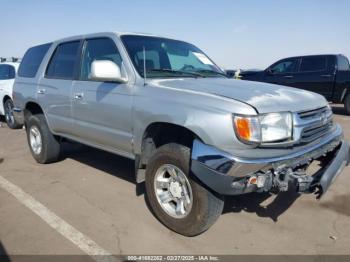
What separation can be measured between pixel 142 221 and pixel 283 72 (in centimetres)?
933

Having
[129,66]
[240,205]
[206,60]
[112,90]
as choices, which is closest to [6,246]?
[112,90]

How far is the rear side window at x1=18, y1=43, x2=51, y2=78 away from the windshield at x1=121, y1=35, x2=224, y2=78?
6.77 feet

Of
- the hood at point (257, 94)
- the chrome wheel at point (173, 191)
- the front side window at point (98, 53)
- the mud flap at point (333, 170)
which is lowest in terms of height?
the chrome wheel at point (173, 191)

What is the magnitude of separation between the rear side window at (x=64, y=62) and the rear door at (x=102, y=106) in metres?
0.22

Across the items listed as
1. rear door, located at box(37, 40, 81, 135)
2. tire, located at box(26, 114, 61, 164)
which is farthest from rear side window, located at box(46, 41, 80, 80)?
tire, located at box(26, 114, 61, 164)

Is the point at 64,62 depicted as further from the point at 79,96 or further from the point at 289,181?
the point at 289,181

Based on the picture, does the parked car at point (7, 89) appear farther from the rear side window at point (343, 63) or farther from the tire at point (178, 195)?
the rear side window at point (343, 63)

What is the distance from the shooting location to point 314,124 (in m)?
3.24

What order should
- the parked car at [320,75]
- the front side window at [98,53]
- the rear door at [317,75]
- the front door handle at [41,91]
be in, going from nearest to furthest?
1. the front side window at [98,53]
2. the front door handle at [41,91]
3. the parked car at [320,75]
4. the rear door at [317,75]

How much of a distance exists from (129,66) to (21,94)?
9.38ft

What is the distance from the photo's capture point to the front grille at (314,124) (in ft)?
10.2

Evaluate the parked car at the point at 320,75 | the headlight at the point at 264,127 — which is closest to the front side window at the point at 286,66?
the parked car at the point at 320,75

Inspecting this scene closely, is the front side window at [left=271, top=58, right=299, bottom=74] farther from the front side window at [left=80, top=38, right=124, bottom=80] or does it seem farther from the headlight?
the headlight

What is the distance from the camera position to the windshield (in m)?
3.88
